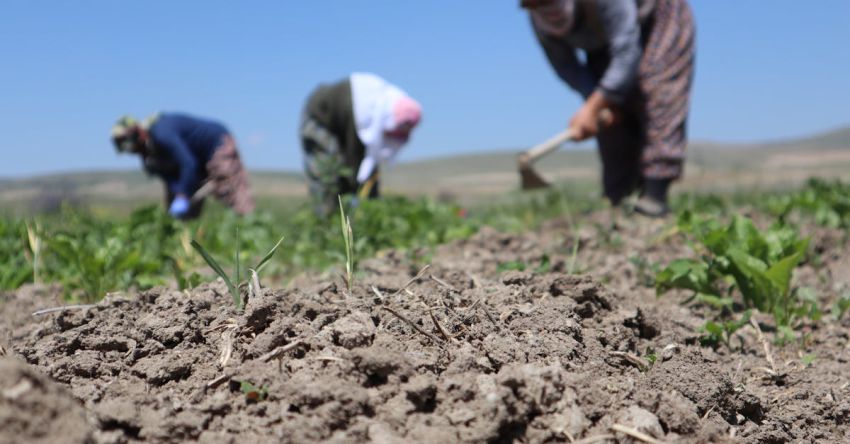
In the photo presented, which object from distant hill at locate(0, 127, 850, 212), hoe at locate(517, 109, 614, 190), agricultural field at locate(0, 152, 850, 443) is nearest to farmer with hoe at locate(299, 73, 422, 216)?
hoe at locate(517, 109, 614, 190)

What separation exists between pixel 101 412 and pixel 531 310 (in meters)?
1.02

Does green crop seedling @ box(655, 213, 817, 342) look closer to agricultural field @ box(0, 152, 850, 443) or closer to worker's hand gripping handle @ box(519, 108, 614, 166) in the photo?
agricultural field @ box(0, 152, 850, 443)

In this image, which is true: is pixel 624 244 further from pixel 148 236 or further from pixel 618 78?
pixel 148 236

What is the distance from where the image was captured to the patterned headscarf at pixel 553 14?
6.11 meters

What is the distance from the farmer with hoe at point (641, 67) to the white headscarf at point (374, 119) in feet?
5.19

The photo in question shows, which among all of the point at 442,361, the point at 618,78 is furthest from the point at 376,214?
the point at 442,361

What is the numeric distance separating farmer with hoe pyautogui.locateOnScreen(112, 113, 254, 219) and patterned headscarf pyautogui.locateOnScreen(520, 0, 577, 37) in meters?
4.60

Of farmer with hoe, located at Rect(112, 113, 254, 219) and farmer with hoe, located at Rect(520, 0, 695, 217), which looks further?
farmer with hoe, located at Rect(112, 113, 254, 219)

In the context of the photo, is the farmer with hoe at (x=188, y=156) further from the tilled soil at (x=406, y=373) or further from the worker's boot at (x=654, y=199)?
the tilled soil at (x=406, y=373)

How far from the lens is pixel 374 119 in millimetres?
7512

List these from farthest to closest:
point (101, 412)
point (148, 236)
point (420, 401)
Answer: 1. point (148, 236)
2. point (420, 401)
3. point (101, 412)

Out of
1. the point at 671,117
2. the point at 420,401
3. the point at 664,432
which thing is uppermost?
the point at 671,117

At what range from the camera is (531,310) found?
2.02 metres

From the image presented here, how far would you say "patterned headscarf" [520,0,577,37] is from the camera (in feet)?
20.1
